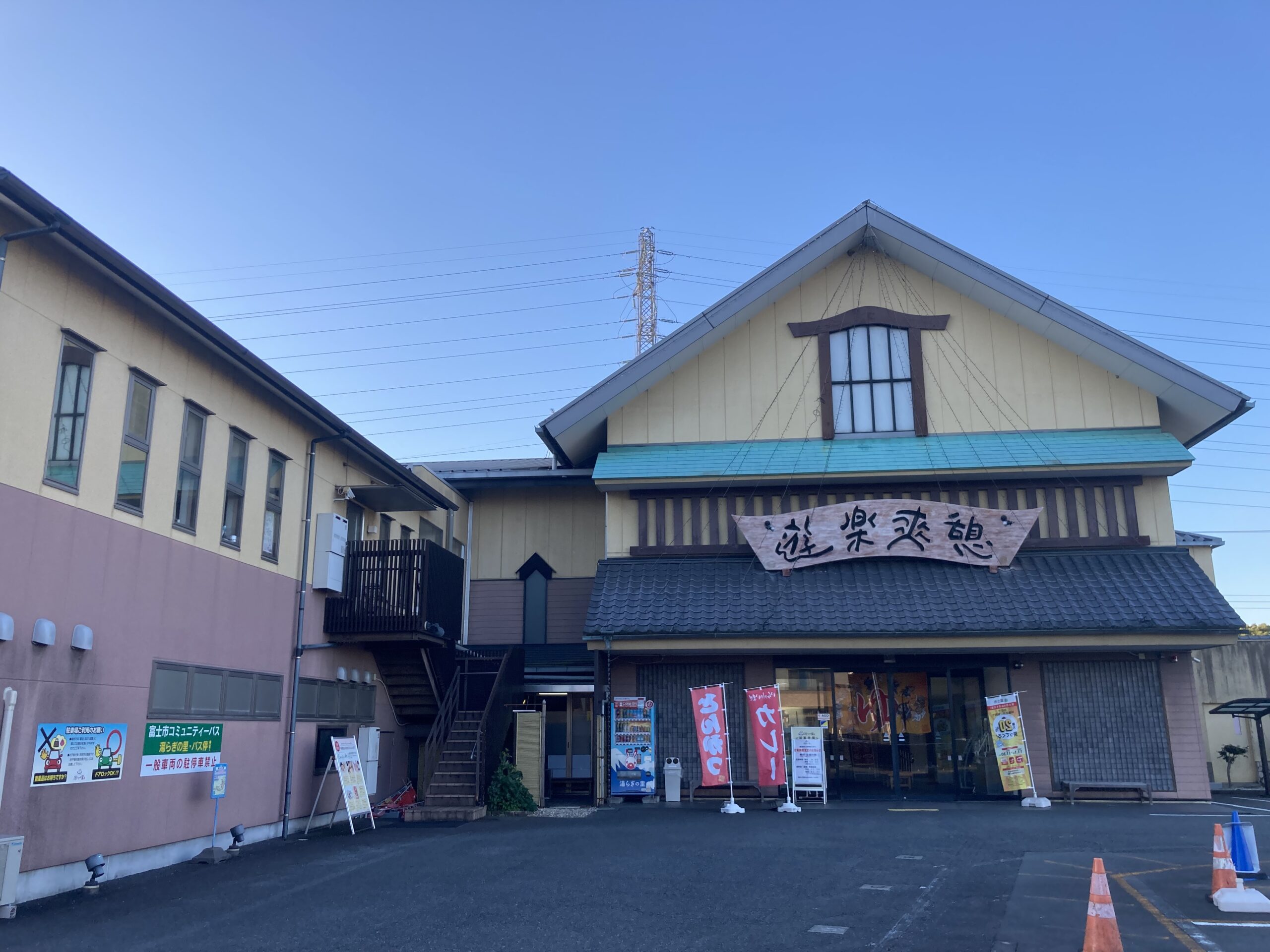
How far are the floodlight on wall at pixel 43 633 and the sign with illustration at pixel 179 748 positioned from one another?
2029 millimetres

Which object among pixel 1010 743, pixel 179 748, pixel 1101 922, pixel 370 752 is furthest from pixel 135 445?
pixel 1010 743

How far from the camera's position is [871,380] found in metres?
19.4

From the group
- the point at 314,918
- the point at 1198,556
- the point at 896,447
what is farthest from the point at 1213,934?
the point at 1198,556

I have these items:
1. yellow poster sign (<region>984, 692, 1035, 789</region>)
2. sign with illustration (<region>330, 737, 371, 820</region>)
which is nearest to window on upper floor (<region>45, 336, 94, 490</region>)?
sign with illustration (<region>330, 737, 371, 820</region>)

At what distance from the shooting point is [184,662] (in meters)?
11.8

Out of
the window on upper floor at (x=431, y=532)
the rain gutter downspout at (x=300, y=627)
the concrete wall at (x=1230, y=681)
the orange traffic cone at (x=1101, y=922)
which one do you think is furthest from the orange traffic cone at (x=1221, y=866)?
the concrete wall at (x=1230, y=681)

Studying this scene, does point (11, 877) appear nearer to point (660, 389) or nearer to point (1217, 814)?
point (660, 389)

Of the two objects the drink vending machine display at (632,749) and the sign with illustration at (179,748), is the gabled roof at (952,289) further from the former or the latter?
the sign with illustration at (179,748)

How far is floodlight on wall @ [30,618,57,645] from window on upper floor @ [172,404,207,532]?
8.40ft

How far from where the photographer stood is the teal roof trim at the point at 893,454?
704 inches

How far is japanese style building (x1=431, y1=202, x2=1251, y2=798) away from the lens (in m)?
17.2

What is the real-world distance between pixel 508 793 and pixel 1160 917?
10613mm

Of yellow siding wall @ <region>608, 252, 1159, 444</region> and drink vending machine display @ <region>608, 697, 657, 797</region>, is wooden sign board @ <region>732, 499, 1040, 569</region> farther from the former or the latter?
drink vending machine display @ <region>608, 697, 657, 797</region>

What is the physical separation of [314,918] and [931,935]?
5017 mm
